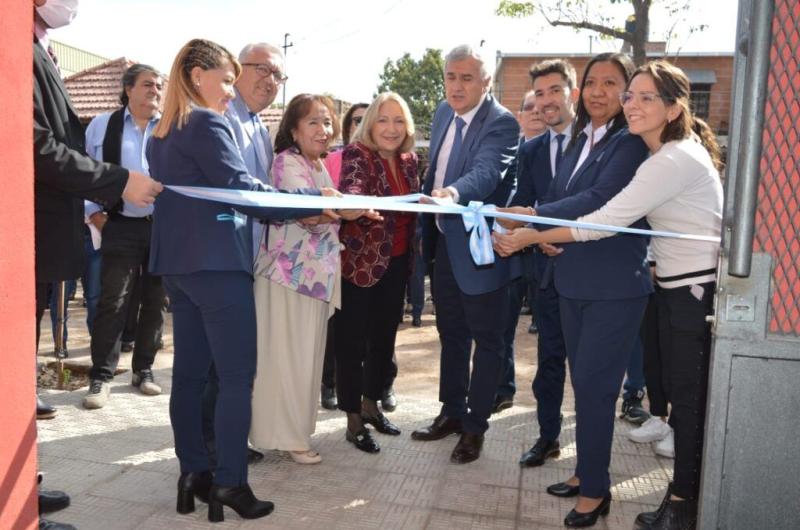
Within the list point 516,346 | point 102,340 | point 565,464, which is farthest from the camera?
point 516,346

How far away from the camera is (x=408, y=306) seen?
32.5 ft

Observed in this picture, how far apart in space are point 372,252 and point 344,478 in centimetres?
128

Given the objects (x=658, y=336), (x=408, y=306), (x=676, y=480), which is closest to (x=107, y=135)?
(x=658, y=336)

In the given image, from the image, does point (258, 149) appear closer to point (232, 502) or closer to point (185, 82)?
point (185, 82)

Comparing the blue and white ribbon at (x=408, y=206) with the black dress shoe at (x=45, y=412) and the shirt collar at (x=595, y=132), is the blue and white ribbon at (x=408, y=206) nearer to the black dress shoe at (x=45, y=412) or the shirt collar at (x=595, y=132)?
the shirt collar at (x=595, y=132)

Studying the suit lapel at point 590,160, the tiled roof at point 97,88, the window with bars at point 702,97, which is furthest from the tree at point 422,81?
the suit lapel at point 590,160

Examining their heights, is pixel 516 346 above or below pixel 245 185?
below

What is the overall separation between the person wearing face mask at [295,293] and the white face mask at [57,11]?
1186 mm

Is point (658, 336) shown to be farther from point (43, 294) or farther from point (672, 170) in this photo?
point (43, 294)

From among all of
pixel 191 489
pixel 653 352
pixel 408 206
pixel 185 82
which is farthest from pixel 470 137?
pixel 191 489

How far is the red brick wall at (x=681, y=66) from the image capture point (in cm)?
2653

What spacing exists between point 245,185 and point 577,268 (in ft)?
5.05

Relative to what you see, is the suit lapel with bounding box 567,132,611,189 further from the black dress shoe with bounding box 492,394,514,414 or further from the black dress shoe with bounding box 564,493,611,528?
the black dress shoe with bounding box 492,394,514,414

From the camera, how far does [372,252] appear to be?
14.5 feet
